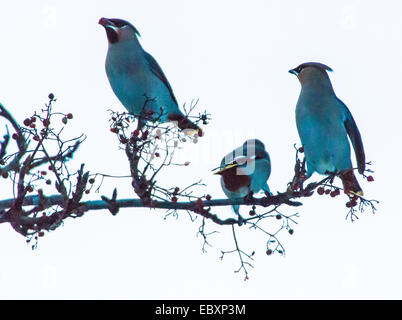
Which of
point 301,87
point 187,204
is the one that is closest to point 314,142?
point 301,87

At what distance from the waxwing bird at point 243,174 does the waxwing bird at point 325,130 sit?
542mm

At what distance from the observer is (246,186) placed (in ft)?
18.7

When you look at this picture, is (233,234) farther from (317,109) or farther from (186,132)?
(317,109)

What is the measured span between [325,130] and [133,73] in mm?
1745

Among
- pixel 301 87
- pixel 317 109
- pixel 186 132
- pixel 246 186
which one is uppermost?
pixel 301 87

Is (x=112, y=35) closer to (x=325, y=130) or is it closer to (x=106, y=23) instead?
(x=106, y=23)

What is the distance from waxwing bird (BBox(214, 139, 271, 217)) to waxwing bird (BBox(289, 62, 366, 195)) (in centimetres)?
54

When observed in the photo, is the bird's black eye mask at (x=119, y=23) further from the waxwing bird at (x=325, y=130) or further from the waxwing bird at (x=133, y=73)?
the waxwing bird at (x=325, y=130)

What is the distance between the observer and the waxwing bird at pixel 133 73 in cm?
563

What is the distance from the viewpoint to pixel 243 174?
5730 mm

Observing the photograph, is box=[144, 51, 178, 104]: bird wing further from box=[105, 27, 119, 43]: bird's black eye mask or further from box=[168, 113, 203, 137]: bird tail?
box=[168, 113, 203, 137]: bird tail

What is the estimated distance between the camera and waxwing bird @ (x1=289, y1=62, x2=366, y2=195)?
209 inches

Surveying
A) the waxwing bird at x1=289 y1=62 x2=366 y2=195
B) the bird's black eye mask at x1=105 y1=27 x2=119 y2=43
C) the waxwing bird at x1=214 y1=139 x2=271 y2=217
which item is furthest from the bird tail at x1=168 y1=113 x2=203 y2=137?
the bird's black eye mask at x1=105 y1=27 x2=119 y2=43
